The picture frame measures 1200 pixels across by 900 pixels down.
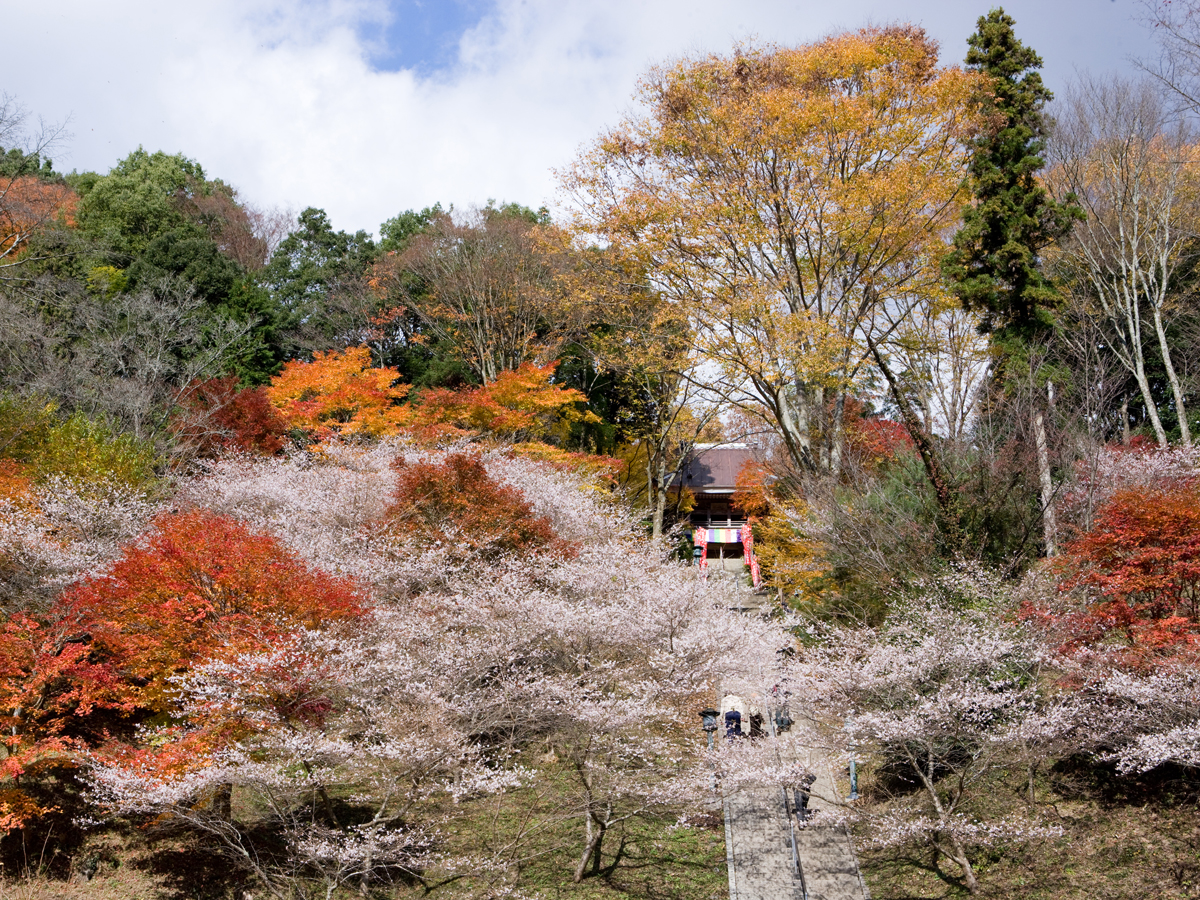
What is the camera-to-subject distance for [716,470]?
31312 mm

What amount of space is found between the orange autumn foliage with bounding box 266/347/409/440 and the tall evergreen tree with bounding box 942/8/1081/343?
12.5 meters

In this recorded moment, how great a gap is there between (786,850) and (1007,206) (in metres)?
12.2

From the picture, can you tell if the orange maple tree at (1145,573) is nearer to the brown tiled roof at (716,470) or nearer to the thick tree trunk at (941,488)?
the thick tree trunk at (941,488)

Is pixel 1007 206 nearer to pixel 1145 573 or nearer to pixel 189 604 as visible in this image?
pixel 1145 573

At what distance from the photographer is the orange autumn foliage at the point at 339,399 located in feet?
60.7

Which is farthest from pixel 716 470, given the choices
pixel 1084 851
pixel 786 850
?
pixel 1084 851

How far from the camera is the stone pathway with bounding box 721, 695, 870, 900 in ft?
29.8

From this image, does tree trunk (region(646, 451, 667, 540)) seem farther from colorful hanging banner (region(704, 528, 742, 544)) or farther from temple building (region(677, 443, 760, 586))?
temple building (region(677, 443, 760, 586))

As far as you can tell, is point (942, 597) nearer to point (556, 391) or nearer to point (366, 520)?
point (366, 520)

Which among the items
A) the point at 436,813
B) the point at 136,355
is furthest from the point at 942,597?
the point at 136,355

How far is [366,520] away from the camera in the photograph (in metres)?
13.4

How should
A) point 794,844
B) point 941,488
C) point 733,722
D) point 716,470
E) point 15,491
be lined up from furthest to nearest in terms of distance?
point 716,470 → point 941,488 → point 15,491 → point 733,722 → point 794,844

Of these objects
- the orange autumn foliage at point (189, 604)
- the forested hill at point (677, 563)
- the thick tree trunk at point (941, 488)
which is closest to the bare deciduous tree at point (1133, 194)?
the forested hill at point (677, 563)

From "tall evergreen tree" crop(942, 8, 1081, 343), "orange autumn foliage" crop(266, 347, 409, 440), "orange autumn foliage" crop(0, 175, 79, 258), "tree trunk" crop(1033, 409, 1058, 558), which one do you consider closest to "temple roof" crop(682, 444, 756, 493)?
"orange autumn foliage" crop(266, 347, 409, 440)
